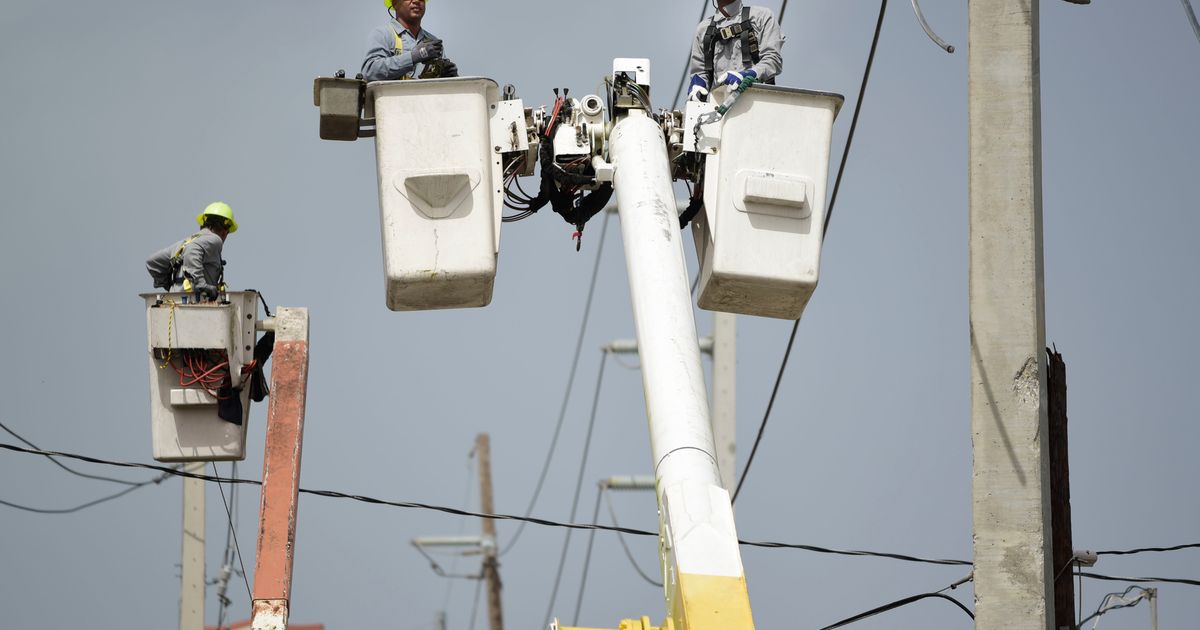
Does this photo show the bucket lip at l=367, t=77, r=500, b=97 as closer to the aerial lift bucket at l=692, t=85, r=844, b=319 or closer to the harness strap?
the harness strap

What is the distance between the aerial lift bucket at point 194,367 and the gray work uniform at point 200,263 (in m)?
0.17

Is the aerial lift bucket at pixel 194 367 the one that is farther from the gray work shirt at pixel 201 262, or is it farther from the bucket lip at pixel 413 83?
the bucket lip at pixel 413 83

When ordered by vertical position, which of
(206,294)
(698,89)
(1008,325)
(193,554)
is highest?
(698,89)

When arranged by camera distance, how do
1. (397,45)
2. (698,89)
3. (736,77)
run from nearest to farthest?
(736,77), (698,89), (397,45)

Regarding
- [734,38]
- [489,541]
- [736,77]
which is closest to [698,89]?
[736,77]

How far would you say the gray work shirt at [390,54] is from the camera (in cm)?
1052

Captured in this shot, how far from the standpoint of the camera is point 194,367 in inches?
471

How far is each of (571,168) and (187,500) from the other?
A: 9188 mm

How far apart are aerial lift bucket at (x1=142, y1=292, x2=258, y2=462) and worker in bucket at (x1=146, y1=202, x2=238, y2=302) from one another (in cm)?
17

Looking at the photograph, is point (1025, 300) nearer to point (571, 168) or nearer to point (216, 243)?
point (571, 168)

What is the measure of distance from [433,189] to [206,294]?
2885mm

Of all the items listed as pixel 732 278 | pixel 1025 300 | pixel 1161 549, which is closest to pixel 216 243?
pixel 732 278

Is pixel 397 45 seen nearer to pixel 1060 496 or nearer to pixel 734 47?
pixel 734 47

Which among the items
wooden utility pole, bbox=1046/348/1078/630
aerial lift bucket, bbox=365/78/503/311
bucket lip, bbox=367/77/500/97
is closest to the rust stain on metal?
aerial lift bucket, bbox=365/78/503/311
